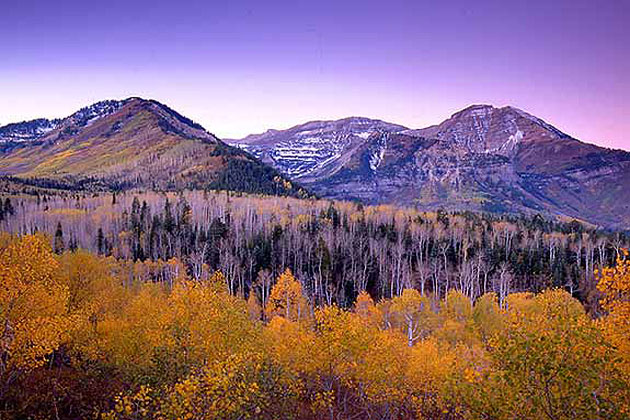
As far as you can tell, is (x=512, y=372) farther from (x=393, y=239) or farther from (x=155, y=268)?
(x=393, y=239)

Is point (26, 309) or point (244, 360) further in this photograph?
point (26, 309)

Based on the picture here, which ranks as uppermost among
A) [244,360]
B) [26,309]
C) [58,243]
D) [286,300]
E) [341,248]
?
[26,309]

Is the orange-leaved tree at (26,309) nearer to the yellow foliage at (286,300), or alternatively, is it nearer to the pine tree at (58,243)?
the yellow foliage at (286,300)

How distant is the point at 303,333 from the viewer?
4038 cm

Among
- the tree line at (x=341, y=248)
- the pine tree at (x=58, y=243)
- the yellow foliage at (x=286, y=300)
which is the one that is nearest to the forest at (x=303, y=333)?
the yellow foliage at (x=286, y=300)

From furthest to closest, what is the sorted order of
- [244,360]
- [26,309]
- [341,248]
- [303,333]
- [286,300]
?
[341,248] < [286,300] < [303,333] < [26,309] < [244,360]

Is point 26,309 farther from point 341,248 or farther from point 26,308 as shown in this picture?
point 341,248

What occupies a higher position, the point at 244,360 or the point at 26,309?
the point at 26,309

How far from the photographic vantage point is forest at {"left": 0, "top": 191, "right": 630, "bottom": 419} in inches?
645

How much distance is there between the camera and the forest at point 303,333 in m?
16.4

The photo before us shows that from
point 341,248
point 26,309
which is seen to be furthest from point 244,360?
point 341,248

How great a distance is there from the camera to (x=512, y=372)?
15844 mm

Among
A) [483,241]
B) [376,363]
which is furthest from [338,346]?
[483,241]

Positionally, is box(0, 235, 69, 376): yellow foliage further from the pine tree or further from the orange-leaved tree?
the pine tree
